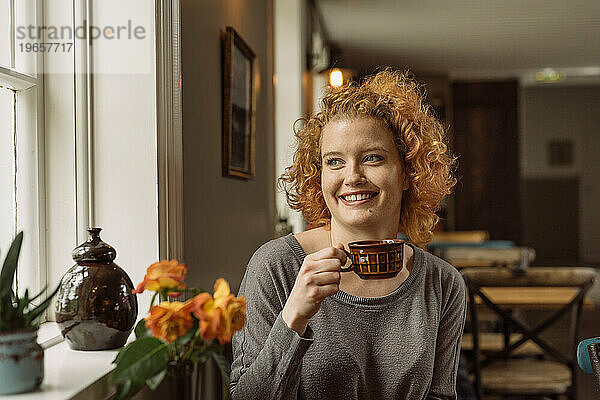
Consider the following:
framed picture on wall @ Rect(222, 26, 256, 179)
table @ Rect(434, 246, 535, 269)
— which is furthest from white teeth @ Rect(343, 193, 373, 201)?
table @ Rect(434, 246, 535, 269)

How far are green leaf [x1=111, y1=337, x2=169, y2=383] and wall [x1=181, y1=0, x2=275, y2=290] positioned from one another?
0.93 m

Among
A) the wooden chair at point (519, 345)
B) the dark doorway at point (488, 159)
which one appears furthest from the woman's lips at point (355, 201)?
the dark doorway at point (488, 159)

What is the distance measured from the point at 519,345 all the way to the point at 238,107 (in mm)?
1578

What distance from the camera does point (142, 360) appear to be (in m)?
0.97

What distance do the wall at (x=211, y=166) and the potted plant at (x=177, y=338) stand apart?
36.0 inches

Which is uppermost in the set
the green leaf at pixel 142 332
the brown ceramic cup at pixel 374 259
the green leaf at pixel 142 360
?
the brown ceramic cup at pixel 374 259

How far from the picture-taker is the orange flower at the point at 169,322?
96 centimetres

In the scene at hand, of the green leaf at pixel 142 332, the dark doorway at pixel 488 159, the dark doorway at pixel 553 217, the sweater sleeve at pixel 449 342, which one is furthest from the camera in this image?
the dark doorway at pixel 553 217

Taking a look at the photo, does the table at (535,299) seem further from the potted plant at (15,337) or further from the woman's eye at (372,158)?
the potted plant at (15,337)

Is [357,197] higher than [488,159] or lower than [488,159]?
lower

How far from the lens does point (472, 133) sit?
33.2 feet

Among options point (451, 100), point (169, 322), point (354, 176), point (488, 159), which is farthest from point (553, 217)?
point (169, 322)

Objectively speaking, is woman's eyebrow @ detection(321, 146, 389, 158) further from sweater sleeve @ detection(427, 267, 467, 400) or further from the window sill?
the window sill

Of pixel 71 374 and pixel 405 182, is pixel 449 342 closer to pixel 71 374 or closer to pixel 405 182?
pixel 405 182
